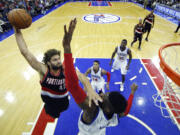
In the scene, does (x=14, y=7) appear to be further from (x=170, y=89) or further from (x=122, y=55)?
(x=170, y=89)

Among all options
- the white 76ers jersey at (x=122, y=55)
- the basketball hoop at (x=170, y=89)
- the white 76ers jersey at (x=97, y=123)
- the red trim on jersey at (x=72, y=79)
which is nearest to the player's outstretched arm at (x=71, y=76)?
the red trim on jersey at (x=72, y=79)

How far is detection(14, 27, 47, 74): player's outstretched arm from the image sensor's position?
1.75 meters

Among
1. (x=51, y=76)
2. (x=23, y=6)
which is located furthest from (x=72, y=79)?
(x=23, y=6)

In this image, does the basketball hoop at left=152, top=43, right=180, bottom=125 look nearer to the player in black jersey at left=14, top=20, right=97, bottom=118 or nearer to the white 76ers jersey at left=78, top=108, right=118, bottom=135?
the white 76ers jersey at left=78, top=108, right=118, bottom=135

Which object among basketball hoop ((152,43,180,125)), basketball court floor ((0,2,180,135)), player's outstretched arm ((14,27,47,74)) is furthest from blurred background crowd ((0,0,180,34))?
basketball hoop ((152,43,180,125))

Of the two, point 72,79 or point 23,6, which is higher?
point 72,79

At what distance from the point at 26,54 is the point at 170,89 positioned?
3215 millimetres

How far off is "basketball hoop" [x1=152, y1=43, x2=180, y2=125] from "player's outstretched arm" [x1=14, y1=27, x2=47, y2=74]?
89.2 inches

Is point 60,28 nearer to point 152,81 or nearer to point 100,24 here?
point 100,24

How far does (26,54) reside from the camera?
182 centimetres

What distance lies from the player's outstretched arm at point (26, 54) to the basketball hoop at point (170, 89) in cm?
227

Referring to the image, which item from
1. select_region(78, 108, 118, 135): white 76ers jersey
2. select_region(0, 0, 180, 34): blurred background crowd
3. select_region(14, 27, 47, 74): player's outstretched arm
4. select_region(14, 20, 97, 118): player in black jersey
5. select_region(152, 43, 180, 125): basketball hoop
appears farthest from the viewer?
select_region(0, 0, 180, 34): blurred background crowd

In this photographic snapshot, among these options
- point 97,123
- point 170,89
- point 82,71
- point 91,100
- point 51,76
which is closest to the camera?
point 91,100

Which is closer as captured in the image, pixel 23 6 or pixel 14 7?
pixel 14 7
